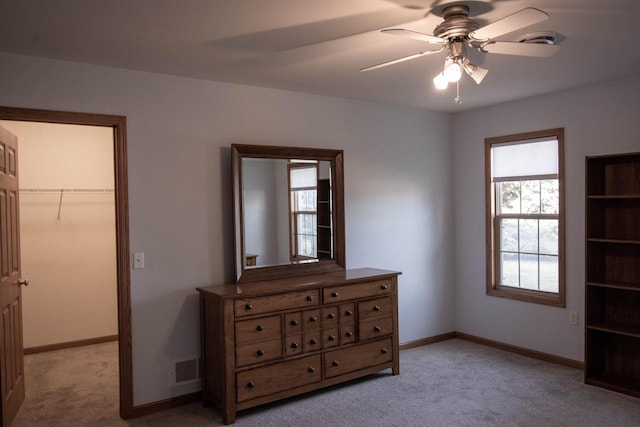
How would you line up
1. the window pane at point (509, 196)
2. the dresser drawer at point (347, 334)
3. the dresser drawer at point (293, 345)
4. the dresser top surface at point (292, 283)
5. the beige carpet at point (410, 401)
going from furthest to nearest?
the window pane at point (509, 196) → the dresser drawer at point (347, 334) → the dresser drawer at point (293, 345) → the dresser top surface at point (292, 283) → the beige carpet at point (410, 401)

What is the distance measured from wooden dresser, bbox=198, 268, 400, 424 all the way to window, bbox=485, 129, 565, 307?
1.39 metres

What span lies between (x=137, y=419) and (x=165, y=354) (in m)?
0.46

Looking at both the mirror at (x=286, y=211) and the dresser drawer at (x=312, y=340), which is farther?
the mirror at (x=286, y=211)

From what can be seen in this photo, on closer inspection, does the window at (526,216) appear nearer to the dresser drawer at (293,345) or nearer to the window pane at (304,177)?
the window pane at (304,177)

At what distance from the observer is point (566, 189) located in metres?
4.38

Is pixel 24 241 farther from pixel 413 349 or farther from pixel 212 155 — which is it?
pixel 413 349

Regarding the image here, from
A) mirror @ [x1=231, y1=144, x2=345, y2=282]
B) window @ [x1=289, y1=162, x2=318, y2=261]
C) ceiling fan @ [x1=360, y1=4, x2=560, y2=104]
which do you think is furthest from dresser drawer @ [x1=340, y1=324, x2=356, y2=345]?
ceiling fan @ [x1=360, y1=4, x2=560, y2=104]

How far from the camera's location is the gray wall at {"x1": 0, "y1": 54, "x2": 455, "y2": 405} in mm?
3402

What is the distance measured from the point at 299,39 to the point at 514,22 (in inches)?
47.3

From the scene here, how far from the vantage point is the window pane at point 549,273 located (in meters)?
4.56

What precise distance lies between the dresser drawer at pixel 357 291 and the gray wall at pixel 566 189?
1426 millimetres

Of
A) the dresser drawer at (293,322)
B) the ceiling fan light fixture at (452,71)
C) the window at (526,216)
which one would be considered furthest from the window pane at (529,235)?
the ceiling fan light fixture at (452,71)

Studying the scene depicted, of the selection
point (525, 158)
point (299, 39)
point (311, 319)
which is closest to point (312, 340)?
point (311, 319)

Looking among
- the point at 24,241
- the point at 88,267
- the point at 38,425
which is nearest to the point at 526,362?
the point at 38,425
